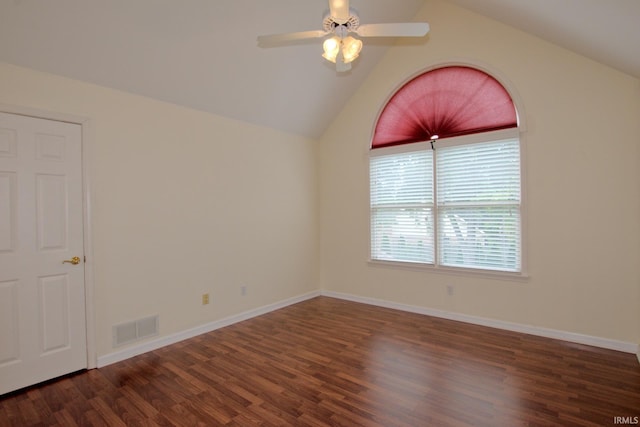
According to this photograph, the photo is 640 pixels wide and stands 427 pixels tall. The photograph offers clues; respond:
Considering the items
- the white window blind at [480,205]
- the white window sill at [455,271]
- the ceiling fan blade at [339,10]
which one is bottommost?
the white window sill at [455,271]

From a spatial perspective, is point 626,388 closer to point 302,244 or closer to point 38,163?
point 302,244

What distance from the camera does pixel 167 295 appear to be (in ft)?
11.2

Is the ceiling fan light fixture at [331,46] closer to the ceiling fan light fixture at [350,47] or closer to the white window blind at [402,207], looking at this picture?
the ceiling fan light fixture at [350,47]

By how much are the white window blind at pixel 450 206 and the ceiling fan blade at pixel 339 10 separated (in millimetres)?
2534

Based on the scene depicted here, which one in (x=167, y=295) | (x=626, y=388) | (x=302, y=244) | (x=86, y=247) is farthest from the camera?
(x=302, y=244)

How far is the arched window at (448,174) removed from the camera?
364cm

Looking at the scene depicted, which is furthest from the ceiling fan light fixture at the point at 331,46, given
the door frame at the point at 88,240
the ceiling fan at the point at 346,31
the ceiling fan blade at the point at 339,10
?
the door frame at the point at 88,240

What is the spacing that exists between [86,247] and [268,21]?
275 centimetres

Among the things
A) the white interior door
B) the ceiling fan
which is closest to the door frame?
the white interior door

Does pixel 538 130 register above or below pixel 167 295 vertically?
above

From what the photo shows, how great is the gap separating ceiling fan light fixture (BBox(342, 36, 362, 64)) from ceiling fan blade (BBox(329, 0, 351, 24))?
0.64 feet

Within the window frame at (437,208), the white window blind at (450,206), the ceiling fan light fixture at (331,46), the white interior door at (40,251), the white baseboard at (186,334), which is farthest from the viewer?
the white window blind at (450,206)

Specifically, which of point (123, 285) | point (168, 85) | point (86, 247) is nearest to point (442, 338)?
point (123, 285)

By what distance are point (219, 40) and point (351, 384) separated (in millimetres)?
3347
